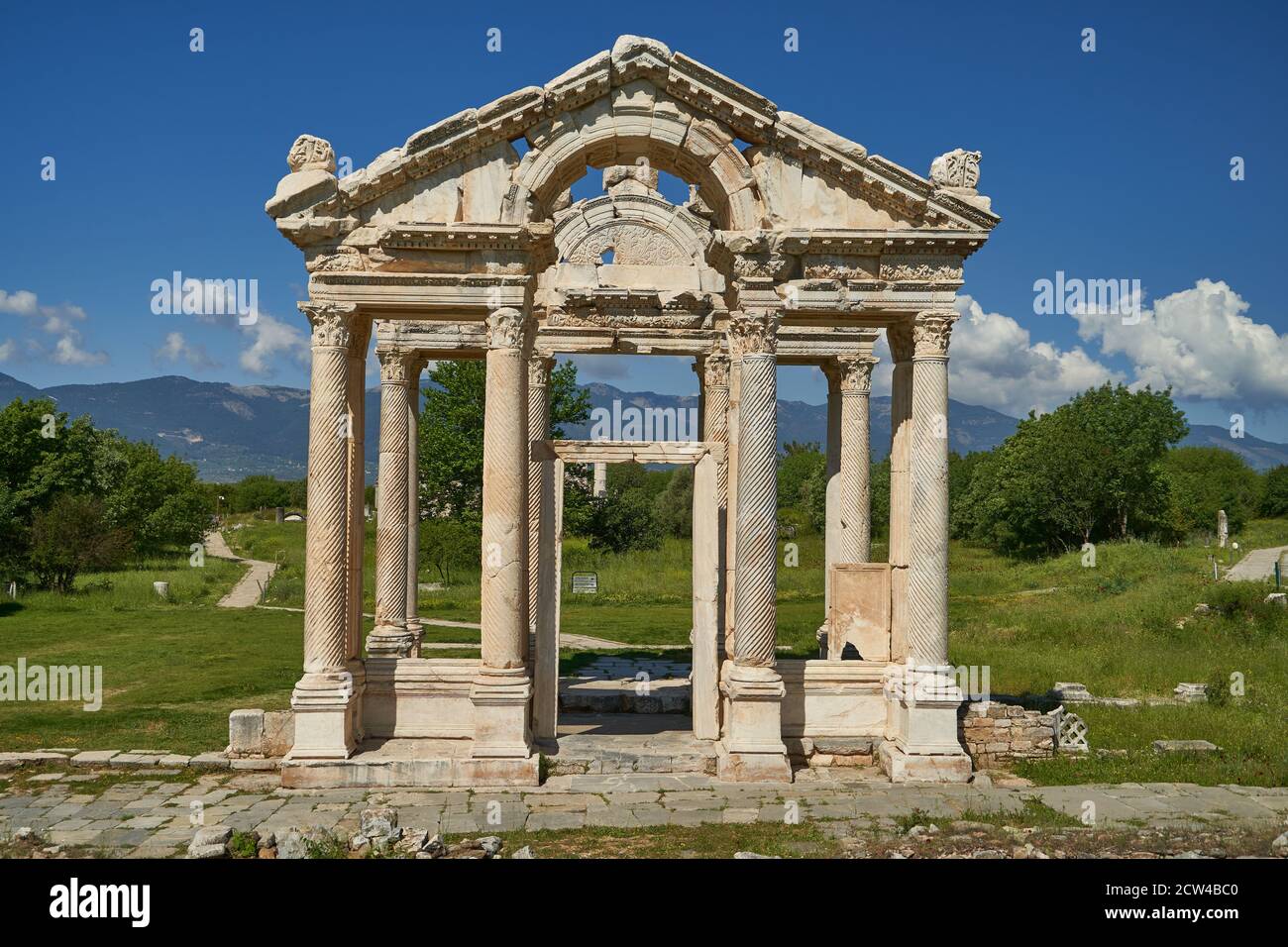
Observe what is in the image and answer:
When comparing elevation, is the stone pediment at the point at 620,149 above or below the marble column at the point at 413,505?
above

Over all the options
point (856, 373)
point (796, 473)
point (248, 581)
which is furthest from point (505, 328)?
point (796, 473)

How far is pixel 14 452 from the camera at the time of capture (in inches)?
A: 1615

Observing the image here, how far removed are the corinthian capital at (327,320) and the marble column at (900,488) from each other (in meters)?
7.97

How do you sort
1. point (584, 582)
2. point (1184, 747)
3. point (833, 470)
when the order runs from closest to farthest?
point (1184, 747)
point (833, 470)
point (584, 582)

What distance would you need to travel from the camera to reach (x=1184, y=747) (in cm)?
1477

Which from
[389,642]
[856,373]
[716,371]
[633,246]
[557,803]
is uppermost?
[633,246]

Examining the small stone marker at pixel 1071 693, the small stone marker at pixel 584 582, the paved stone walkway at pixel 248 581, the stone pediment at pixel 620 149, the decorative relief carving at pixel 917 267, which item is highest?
the stone pediment at pixel 620 149

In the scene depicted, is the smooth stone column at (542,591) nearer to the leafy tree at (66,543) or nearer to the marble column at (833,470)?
the marble column at (833,470)

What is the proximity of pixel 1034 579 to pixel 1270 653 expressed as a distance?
687 inches

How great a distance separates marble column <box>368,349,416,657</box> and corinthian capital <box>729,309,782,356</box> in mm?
7871

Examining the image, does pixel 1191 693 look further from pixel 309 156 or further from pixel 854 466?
pixel 309 156

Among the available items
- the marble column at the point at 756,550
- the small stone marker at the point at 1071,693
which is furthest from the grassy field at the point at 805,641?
the marble column at the point at 756,550

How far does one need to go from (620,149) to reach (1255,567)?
113ft

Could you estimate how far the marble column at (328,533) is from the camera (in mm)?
13188
